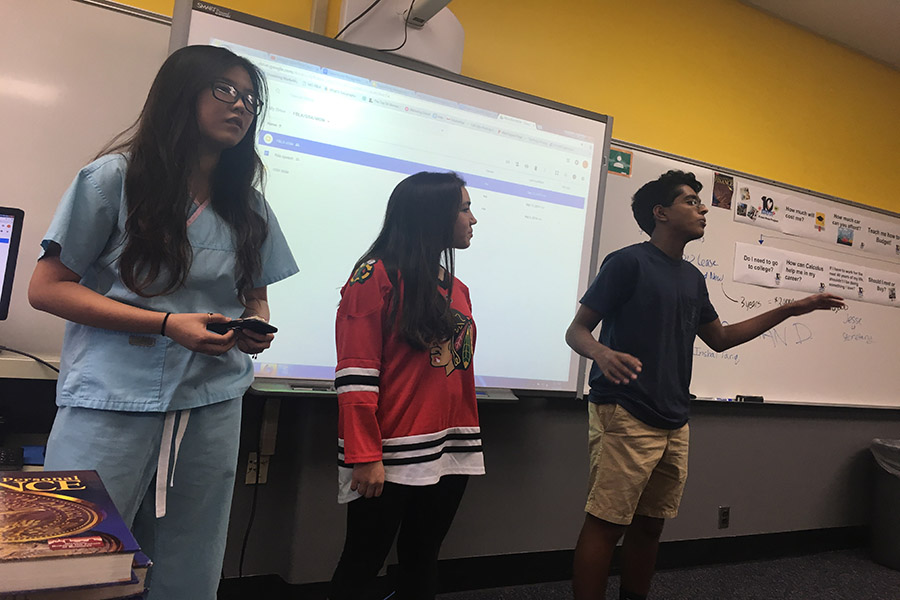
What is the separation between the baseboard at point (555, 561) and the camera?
1.98 meters

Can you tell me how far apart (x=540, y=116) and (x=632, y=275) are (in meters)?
0.80

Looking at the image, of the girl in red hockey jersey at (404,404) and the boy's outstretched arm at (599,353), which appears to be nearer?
the girl in red hockey jersey at (404,404)

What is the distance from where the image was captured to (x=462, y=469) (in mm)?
1321

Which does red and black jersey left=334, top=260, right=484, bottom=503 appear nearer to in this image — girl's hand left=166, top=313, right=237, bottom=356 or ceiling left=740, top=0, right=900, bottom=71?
girl's hand left=166, top=313, right=237, bottom=356

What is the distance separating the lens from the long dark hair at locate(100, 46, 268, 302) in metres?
0.91

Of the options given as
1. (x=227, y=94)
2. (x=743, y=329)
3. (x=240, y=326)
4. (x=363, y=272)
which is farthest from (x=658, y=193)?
(x=240, y=326)

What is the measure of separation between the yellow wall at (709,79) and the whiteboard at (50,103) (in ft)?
1.94

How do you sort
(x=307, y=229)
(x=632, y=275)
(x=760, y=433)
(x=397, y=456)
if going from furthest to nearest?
(x=760, y=433) → (x=307, y=229) → (x=632, y=275) → (x=397, y=456)

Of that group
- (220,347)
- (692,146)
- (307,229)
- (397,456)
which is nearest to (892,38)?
(692,146)

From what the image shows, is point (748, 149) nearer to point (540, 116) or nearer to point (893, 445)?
point (540, 116)

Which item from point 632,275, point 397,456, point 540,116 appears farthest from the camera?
point 540,116

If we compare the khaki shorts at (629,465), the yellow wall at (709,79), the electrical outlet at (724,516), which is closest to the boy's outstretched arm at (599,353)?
the khaki shorts at (629,465)

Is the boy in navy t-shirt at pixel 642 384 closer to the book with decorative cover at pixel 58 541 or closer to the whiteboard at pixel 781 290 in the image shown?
the whiteboard at pixel 781 290

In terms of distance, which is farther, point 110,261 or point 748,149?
point 748,149
